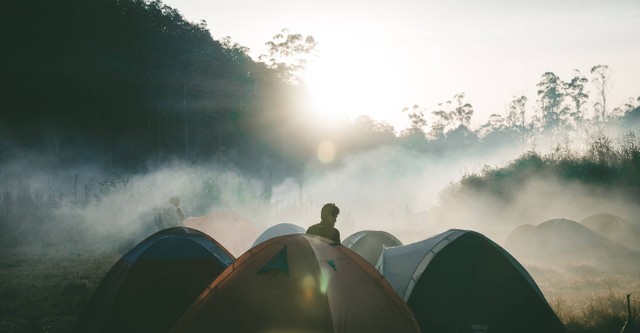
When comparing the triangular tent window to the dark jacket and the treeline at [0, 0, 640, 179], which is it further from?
the treeline at [0, 0, 640, 179]

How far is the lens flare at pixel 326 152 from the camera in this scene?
179ft

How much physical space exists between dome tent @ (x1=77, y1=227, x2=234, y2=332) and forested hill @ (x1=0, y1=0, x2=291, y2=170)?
26.1 m

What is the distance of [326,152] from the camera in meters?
56.2

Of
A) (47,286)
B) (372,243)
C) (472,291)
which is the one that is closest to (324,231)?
(472,291)

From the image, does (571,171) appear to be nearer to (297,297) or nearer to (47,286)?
(297,297)

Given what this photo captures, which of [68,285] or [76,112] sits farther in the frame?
[76,112]

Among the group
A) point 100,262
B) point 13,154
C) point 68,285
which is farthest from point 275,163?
point 68,285

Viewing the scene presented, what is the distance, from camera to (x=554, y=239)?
49.6 feet

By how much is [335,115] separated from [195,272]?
198 feet

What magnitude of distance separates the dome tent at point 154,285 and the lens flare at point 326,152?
46984 millimetres

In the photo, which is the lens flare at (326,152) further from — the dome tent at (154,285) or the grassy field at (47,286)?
the dome tent at (154,285)

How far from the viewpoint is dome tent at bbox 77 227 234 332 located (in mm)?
6375

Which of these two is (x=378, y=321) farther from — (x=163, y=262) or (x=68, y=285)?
(x=68, y=285)

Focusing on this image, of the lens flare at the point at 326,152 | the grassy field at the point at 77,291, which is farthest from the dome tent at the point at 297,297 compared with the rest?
the lens flare at the point at 326,152
